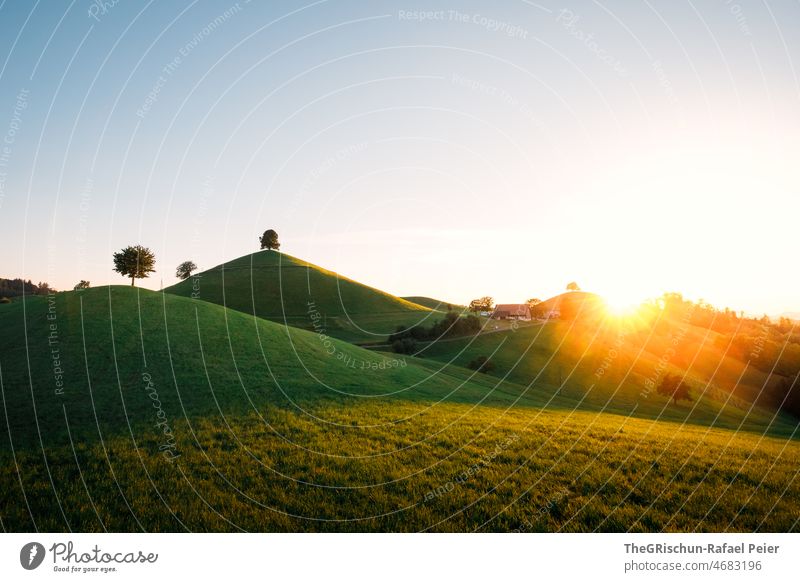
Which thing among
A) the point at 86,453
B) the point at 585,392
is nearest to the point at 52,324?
the point at 86,453

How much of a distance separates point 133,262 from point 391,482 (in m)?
69.1

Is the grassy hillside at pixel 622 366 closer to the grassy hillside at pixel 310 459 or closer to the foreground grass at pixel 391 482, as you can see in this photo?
the grassy hillside at pixel 310 459

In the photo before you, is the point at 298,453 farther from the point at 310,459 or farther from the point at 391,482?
the point at 391,482

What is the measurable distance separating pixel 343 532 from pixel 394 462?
4.91 meters

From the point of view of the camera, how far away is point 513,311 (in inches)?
5714

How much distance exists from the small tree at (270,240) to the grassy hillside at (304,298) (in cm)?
2346

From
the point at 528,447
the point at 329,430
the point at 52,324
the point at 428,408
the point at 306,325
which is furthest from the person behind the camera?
the point at 306,325

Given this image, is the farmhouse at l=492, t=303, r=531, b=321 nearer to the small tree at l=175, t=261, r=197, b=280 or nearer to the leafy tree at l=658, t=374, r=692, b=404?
the leafy tree at l=658, t=374, r=692, b=404

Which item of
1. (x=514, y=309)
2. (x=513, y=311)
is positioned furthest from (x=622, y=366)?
(x=514, y=309)

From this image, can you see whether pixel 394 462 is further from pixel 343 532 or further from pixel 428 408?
pixel 428 408

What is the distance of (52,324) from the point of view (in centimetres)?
3534

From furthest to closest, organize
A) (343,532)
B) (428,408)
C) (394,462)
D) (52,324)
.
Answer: (52,324) < (428,408) < (394,462) < (343,532)

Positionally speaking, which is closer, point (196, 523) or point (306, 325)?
point (196, 523)

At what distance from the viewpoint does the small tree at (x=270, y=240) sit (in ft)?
632
